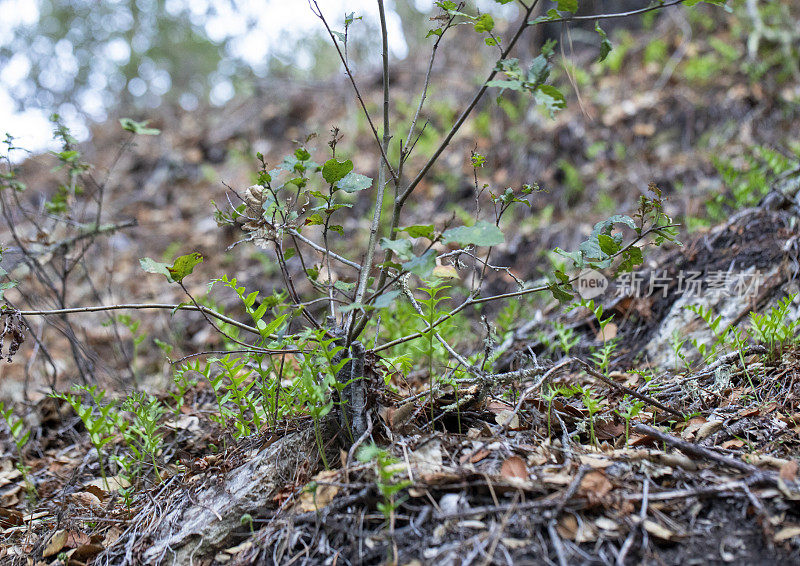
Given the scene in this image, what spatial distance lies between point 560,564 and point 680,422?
0.94 metres

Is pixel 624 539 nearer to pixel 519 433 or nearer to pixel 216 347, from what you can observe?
pixel 519 433

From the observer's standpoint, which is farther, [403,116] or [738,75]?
[403,116]

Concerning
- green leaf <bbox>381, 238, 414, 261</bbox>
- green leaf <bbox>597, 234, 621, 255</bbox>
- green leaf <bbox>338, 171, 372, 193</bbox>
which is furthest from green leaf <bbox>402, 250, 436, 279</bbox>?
green leaf <bbox>597, 234, 621, 255</bbox>

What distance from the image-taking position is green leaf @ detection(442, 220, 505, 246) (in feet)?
4.44

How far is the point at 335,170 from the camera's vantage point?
165 centimetres

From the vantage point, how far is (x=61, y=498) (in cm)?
217

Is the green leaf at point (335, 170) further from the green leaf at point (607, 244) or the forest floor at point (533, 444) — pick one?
the green leaf at point (607, 244)

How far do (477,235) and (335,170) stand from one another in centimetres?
56

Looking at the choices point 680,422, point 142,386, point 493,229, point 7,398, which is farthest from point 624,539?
point 7,398

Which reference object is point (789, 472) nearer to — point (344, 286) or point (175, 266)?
point (344, 286)

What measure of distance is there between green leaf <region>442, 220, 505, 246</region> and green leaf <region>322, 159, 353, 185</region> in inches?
18.5

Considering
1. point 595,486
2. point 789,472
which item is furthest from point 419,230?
point 789,472

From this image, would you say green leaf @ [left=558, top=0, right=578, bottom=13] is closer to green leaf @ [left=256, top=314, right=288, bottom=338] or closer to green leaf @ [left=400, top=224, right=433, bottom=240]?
green leaf @ [left=400, top=224, right=433, bottom=240]

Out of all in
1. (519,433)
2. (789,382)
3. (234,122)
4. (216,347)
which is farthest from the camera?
(234,122)
